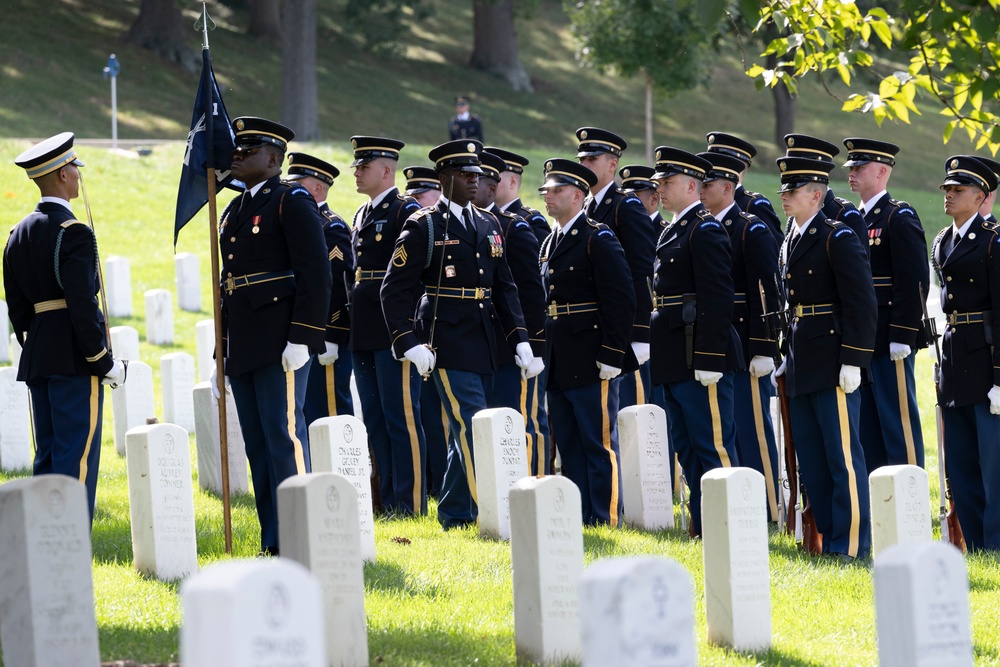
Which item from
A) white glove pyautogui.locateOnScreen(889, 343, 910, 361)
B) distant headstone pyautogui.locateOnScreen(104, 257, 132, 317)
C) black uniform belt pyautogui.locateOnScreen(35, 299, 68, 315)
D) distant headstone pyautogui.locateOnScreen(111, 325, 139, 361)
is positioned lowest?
white glove pyautogui.locateOnScreen(889, 343, 910, 361)

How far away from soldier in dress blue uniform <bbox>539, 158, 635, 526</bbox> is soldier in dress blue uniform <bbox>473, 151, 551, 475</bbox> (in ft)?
0.87

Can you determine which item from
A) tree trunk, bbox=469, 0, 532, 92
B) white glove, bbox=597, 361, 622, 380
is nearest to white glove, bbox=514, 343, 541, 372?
white glove, bbox=597, 361, 622, 380

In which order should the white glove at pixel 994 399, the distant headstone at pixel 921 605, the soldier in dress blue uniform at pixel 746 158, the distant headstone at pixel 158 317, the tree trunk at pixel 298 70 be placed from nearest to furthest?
the distant headstone at pixel 921 605 < the white glove at pixel 994 399 < the soldier in dress blue uniform at pixel 746 158 < the distant headstone at pixel 158 317 < the tree trunk at pixel 298 70

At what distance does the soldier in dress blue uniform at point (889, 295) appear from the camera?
30.1 feet

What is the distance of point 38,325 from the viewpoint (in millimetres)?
7785

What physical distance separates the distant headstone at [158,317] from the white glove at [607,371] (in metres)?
8.93

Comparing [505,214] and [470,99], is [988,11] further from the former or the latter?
[470,99]

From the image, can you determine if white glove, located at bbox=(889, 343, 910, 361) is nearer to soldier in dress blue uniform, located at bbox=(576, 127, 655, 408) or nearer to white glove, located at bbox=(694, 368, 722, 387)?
white glove, located at bbox=(694, 368, 722, 387)

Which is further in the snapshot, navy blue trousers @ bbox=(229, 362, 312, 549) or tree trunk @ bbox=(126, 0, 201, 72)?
tree trunk @ bbox=(126, 0, 201, 72)

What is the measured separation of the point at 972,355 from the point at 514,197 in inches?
166

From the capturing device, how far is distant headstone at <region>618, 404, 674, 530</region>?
898 centimetres

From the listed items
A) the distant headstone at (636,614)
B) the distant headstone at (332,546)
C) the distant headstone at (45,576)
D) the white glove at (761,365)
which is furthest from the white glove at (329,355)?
the distant headstone at (636,614)

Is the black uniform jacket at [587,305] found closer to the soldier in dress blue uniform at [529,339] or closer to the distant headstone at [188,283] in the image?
the soldier in dress blue uniform at [529,339]

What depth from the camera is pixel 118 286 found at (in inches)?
710
